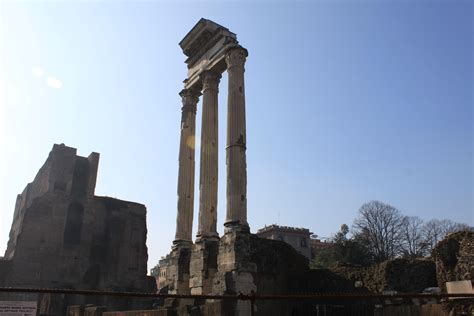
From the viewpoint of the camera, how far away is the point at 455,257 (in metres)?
9.94

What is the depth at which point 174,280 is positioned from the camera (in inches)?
580

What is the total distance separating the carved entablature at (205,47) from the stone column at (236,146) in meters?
0.77

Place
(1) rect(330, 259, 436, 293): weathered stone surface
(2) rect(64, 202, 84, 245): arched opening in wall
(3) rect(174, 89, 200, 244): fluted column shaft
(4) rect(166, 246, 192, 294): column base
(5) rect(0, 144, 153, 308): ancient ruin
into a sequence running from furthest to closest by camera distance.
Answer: (2) rect(64, 202, 84, 245): arched opening in wall < (5) rect(0, 144, 153, 308): ancient ruin < (1) rect(330, 259, 436, 293): weathered stone surface < (3) rect(174, 89, 200, 244): fluted column shaft < (4) rect(166, 246, 192, 294): column base

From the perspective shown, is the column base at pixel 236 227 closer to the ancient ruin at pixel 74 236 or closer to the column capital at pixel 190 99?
the column capital at pixel 190 99

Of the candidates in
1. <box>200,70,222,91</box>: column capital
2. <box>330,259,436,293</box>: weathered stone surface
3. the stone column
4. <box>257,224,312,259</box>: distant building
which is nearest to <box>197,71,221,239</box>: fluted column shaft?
<box>200,70,222,91</box>: column capital

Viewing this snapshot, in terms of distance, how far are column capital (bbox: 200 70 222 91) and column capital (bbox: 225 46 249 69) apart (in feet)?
4.71

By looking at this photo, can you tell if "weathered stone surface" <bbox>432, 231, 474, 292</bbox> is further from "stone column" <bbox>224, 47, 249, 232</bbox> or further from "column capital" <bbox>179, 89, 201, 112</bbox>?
"column capital" <bbox>179, 89, 201, 112</bbox>

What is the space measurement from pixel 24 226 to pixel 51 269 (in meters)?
3.77

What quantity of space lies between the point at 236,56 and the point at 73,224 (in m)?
24.5

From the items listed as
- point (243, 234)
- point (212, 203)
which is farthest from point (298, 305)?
point (212, 203)

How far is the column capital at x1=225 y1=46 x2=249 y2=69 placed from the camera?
47.8 ft

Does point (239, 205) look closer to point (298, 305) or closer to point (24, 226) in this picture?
point (298, 305)

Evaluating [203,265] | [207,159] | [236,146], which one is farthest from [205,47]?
[203,265]

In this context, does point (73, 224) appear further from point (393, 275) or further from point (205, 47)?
point (393, 275)
